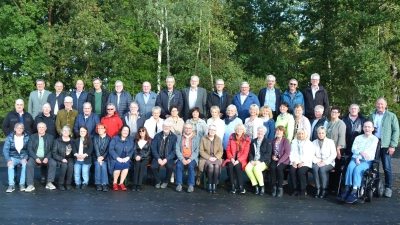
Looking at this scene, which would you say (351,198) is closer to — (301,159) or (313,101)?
(301,159)

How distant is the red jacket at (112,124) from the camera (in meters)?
9.61

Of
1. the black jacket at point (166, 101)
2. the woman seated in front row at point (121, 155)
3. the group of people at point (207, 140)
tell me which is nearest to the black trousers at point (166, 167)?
the group of people at point (207, 140)

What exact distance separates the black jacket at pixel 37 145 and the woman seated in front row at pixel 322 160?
494 centimetres

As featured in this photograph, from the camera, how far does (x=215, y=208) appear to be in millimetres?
7508

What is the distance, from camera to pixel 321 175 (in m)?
8.52

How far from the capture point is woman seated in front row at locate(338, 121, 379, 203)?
26.3ft

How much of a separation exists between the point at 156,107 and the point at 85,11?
16.2 m

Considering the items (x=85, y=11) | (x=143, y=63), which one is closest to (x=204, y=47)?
(x=143, y=63)

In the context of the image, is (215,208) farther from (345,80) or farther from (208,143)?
(345,80)

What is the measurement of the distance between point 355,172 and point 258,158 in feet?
5.67

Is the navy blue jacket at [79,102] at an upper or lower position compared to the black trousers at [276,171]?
upper

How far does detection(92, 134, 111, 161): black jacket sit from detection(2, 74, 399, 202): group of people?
0.02 meters

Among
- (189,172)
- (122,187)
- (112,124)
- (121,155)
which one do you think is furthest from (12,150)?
(189,172)

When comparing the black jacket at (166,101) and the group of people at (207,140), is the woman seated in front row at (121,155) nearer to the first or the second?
the group of people at (207,140)
